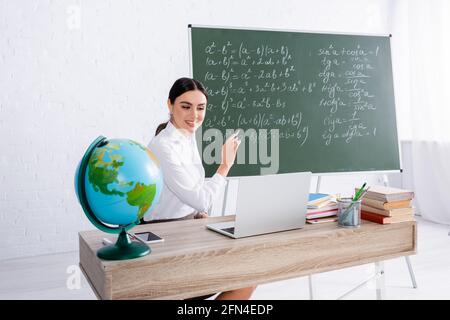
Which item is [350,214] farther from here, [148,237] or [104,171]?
[104,171]

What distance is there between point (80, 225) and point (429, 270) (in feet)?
8.55

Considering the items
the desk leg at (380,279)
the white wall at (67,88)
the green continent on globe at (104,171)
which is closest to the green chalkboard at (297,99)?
the desk leg at (380,279)

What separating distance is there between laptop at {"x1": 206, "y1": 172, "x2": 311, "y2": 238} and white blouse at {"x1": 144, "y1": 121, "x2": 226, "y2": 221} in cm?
34

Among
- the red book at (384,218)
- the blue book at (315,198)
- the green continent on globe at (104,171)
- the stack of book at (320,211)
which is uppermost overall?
the green continent on globe at (104,171)

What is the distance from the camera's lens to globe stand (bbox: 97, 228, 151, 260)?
118 centimetres

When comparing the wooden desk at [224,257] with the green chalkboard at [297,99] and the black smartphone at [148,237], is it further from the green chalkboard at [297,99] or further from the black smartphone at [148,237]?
the green chalkboard at [297,99]

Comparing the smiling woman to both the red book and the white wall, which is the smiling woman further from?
the white wall

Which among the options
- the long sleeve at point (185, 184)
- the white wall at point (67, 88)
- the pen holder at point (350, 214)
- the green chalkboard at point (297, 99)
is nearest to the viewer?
the pen holder at point (350, 214)

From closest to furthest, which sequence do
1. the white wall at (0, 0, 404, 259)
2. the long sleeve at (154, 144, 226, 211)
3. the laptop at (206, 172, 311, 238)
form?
the laptop at (206, 172, 311, 238), the long sleeve at (154, 144, 226, 211), the white wall at (0, 0, 404, 259)

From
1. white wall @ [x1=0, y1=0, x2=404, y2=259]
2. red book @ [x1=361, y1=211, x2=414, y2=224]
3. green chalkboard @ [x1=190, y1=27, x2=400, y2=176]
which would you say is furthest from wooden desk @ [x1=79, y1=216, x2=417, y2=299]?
white wall @ [x1=0, y1=0, x2=404, y2=259]

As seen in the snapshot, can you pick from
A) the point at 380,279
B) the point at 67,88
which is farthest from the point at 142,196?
the point at 67,88

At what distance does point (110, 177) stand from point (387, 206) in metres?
0.94

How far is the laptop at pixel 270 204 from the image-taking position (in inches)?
50.5

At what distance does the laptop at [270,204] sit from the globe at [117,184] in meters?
0.26
